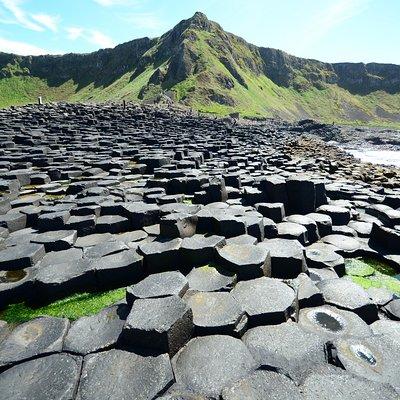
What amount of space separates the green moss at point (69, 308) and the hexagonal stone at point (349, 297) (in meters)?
2.35

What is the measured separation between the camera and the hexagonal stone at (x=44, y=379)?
7.21 feet

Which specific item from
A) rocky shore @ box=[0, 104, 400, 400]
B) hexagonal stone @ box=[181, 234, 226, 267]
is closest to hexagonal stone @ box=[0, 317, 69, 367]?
rocky shore @ box=[0, 104, 400, 400]

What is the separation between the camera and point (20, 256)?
13.4ft

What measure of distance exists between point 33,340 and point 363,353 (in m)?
2.81

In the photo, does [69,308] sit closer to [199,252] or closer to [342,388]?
[199,252]

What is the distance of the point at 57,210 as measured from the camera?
5.71 metres

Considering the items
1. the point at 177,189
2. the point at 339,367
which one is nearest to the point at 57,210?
the point at 177,189

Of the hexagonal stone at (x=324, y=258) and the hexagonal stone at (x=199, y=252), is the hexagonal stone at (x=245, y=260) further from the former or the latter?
the hexagonal stone at (x=324, y=258)

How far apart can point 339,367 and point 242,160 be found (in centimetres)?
992

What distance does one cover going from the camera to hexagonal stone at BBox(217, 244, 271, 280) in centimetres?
362

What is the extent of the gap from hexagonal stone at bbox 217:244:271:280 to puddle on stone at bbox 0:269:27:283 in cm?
243

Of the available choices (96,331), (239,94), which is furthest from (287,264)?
A: (239,94)

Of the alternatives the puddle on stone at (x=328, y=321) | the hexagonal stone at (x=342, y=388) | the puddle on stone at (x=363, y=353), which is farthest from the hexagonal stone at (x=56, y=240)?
the puddle on stone at (x=363, y=353)

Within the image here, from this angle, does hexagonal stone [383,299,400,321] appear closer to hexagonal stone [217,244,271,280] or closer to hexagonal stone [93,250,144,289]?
hexagonal stone [217,244,271,280]
